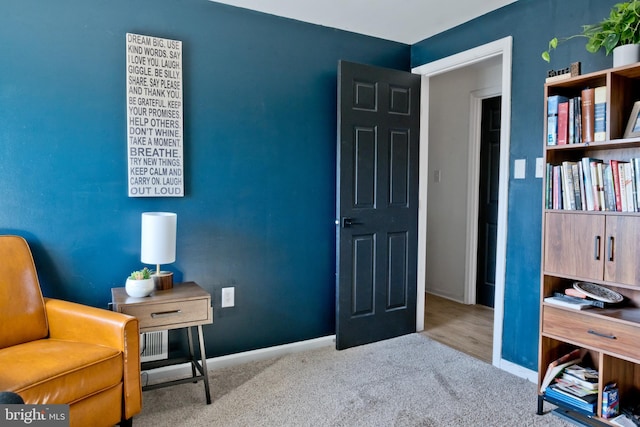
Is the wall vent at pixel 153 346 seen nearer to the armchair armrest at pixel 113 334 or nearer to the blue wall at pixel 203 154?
the blue wall at pixel 203 154

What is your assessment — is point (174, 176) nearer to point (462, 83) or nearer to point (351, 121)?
point (351, 121)

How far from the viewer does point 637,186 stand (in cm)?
182

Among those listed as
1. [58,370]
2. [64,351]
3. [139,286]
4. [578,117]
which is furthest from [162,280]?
[578,117]

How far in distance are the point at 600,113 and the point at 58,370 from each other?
2562 millimetres

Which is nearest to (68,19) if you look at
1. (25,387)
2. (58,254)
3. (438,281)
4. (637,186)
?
(58,254)

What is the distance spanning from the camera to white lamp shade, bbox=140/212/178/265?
7.22 ft

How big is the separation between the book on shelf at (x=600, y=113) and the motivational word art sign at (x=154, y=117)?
2.19m

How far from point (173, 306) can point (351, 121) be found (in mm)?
1674

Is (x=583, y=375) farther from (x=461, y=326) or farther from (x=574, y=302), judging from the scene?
(x=461, y=326)

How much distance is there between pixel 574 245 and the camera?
6.66ft

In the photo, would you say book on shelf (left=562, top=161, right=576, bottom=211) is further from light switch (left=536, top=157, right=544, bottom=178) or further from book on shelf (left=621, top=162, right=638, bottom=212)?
light switch (left=536, top=157, right=544, bottom=178)

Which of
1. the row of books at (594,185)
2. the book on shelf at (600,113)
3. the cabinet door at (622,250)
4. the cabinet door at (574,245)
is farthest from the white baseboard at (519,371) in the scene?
the book on shelf at (600,113)

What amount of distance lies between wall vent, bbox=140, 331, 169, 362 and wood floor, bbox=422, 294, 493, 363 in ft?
6.46

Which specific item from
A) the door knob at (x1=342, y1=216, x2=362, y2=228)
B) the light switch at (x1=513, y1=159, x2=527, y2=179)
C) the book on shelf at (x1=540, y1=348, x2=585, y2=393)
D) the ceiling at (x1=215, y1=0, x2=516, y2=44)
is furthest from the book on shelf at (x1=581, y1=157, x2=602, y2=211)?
the door knob at (x1=342, y1=216, x2=362, y2=228)
